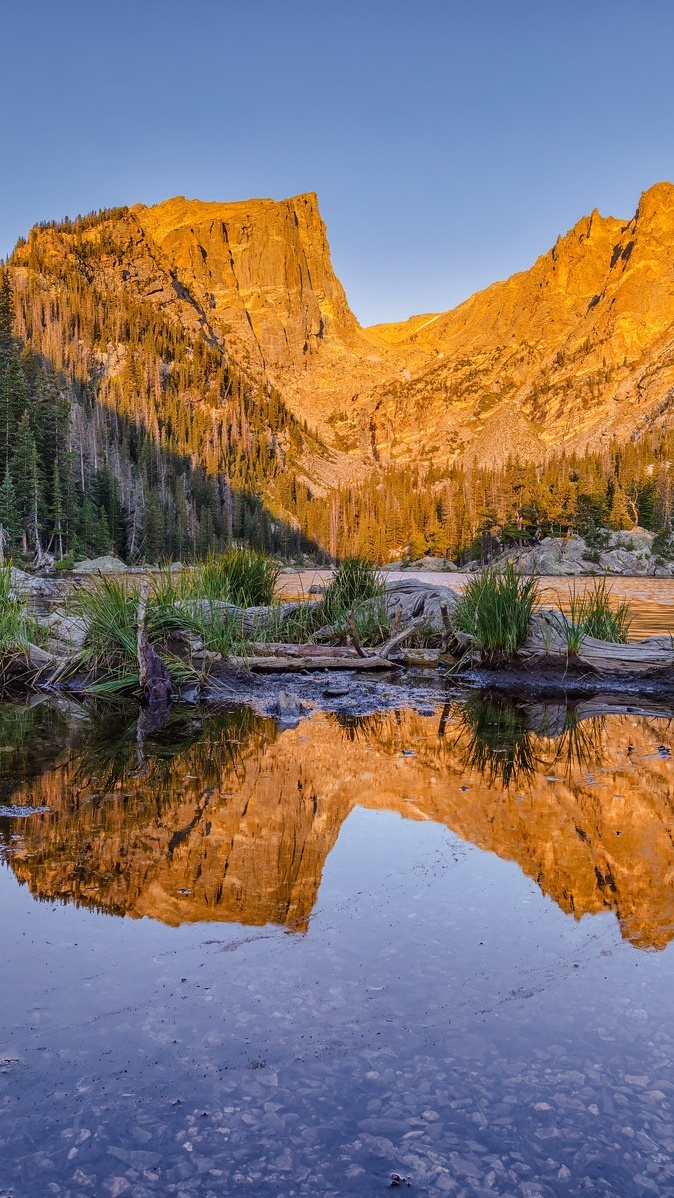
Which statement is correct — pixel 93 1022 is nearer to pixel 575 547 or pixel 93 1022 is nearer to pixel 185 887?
pixel 185 887

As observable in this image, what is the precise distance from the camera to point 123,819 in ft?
17.5

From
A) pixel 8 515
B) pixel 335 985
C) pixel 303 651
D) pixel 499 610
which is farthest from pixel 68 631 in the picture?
pixel 8 515

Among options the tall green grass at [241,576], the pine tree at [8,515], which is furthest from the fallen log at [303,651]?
the pine tree at [8,515]

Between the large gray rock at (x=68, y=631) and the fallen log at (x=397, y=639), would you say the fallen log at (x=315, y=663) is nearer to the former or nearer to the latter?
the fallen log at (x=397, y=639)

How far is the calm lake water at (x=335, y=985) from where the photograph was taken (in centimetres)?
239

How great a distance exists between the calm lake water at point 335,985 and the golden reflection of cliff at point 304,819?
1.0 inches

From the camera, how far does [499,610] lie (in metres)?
11.9

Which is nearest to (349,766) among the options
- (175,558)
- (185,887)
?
(185,887)

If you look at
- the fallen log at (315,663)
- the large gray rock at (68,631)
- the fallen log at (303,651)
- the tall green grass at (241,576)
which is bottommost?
the fallen log at (315,663)

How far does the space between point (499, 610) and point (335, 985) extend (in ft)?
29.5

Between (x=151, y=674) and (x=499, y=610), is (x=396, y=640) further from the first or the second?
(x=151, y=674)

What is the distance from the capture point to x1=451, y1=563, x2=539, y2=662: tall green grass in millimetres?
11766

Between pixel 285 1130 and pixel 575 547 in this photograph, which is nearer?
pixel 285 1130

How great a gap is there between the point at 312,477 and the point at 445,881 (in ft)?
642
